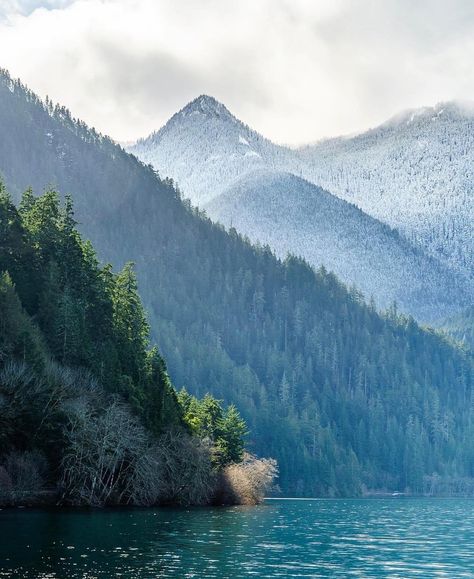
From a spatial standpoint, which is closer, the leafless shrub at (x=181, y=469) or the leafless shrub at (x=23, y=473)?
the leafless shrub at (x=23, y=473)

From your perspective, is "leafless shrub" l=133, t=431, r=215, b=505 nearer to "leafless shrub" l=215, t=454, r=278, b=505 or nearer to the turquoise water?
"leafless shrub" l=215, t=454, r=278, b=505

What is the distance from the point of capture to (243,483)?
126 metres

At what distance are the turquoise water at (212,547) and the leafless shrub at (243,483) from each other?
30.7 metres

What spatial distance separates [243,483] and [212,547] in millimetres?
64675

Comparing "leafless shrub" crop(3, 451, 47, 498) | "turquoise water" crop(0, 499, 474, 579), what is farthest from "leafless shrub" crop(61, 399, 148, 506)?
"turquoise water" crop(0, 499, 474, 579)

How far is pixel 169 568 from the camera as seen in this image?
50.8 metres

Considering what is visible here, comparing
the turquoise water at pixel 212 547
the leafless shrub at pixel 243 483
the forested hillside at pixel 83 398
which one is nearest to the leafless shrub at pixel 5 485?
the forested hillside at pixel 83 398

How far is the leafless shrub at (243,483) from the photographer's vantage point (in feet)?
405

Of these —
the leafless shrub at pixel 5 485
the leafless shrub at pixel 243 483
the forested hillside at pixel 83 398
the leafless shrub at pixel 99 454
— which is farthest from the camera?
the leafless shrub at pixel 243 483

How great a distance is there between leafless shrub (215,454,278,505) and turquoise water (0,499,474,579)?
101 ft

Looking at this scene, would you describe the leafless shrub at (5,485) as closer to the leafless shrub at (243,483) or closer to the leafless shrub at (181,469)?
the leafless shrub at (181,469)

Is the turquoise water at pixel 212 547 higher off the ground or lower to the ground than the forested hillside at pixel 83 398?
lower

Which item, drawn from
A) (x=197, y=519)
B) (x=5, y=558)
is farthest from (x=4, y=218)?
(x=5, y=558)

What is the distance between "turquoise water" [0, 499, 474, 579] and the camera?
50.6 m
